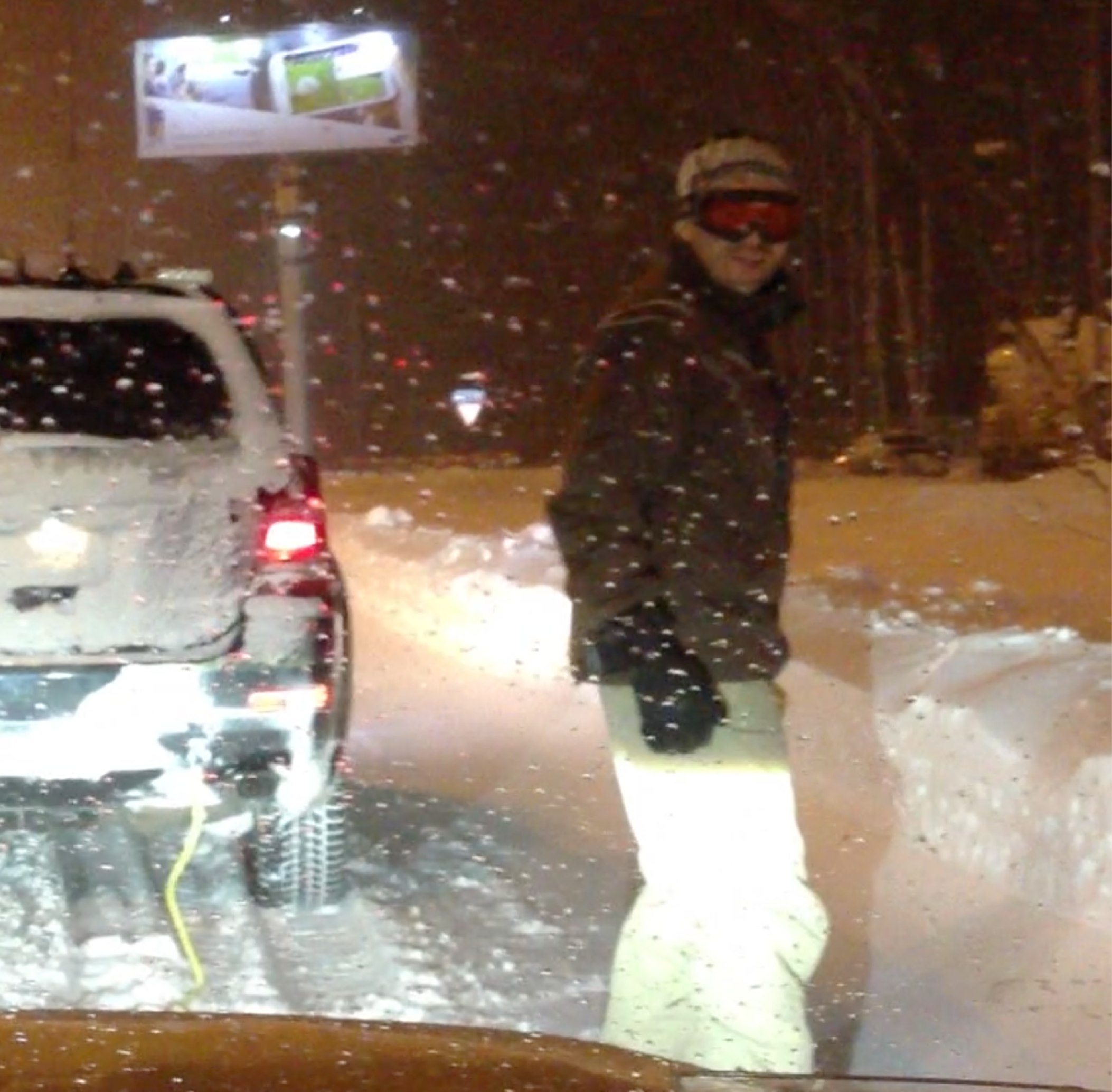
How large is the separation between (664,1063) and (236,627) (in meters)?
2.57

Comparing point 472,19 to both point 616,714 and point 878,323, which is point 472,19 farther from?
point 616,714

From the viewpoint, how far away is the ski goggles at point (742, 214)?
3486 mm

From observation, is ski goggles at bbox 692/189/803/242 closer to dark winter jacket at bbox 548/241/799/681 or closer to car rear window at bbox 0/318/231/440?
dark winter jacket at bbox 548/241/799/681

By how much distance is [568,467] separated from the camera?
3.48 meters

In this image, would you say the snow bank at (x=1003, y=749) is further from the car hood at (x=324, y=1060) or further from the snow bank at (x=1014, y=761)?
the car hood at (x=324, y=1060)

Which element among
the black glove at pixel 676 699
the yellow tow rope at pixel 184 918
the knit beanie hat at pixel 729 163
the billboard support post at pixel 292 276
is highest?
the knit beanie hat at pixel 729 163

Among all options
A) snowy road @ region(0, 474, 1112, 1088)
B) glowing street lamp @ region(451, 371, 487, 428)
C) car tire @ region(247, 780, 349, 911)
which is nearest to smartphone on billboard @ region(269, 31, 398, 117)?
glowing street lamp @ region(451, 371, 487, 428)

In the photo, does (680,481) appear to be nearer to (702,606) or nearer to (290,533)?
(702,606)

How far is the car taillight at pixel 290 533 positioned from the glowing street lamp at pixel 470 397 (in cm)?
2485

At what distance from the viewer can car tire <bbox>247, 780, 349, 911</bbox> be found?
5.41m

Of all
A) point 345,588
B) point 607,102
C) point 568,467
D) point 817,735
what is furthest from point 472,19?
point 568,467

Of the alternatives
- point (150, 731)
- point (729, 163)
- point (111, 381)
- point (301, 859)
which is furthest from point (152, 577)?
point (729, 163)

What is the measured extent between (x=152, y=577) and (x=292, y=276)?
7772mm

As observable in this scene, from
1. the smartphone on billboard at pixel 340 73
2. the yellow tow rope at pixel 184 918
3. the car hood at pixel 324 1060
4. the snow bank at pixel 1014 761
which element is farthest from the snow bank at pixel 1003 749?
the smartphone on billboard at pixel 340 73
